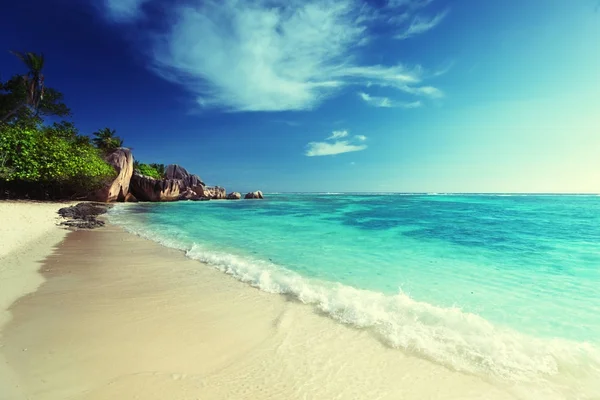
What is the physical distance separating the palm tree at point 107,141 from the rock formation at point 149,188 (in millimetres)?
6011

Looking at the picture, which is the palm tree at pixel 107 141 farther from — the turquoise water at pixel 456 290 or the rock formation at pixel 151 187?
the turquoise water at pixel 456 290

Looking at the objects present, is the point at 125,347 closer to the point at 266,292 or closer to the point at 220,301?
the point at 220,301

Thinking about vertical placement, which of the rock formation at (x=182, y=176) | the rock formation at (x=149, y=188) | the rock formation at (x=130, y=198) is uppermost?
the rock formation at (x=182, y=176)

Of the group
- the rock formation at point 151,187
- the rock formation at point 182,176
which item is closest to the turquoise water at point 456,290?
the rock formation at point 151,187

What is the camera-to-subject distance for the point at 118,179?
141ft

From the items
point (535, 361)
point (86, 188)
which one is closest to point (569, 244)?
point (535, 361)

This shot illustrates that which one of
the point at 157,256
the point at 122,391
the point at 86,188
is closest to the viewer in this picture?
the point at 122,391

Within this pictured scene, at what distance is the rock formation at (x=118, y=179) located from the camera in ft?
133

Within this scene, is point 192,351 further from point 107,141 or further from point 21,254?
point 107,141

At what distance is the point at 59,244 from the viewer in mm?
10852

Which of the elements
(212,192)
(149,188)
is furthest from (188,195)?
(149,188)

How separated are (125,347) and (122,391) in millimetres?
1028

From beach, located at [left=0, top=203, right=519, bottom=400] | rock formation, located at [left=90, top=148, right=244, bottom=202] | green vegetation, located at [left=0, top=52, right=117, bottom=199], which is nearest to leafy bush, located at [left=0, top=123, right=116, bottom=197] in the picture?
green vegetation, located at [left=0, top=52, right=117, bottom=199]

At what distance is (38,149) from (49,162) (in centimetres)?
145
